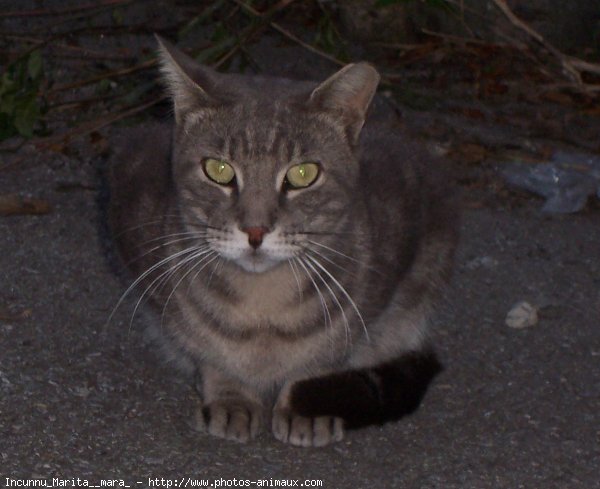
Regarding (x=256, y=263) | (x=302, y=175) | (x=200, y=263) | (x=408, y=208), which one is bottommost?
(x=408, y=208)

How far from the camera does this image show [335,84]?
3082 mm

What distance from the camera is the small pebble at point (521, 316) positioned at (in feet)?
12.8

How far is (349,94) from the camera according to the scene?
3.12m

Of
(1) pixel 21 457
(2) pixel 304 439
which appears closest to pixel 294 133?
(2) pixel 304 439

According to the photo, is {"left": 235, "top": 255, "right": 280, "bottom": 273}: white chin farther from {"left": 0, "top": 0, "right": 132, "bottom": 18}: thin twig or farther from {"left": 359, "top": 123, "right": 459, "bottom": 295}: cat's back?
{"left": 0, "top": 0, "right": 132, "bottom": 18}: thin twig

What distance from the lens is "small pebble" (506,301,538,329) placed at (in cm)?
391

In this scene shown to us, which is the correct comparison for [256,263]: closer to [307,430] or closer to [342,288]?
[342,288]

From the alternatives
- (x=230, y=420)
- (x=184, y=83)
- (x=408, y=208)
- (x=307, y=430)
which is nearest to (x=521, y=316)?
(x=408, y=208)

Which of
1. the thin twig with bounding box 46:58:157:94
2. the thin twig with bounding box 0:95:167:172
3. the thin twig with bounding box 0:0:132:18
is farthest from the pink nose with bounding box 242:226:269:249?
the thin twig with bounding box 0:0:132:18

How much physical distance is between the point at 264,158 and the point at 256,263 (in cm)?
29

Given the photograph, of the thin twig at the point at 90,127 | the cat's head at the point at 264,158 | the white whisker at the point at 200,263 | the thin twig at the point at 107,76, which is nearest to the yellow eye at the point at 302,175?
the cat's head at the point at 264,158

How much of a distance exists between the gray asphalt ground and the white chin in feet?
1.67

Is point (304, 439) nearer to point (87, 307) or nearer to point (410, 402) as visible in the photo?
point (410, 402)

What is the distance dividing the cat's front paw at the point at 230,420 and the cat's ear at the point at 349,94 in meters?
0.85
